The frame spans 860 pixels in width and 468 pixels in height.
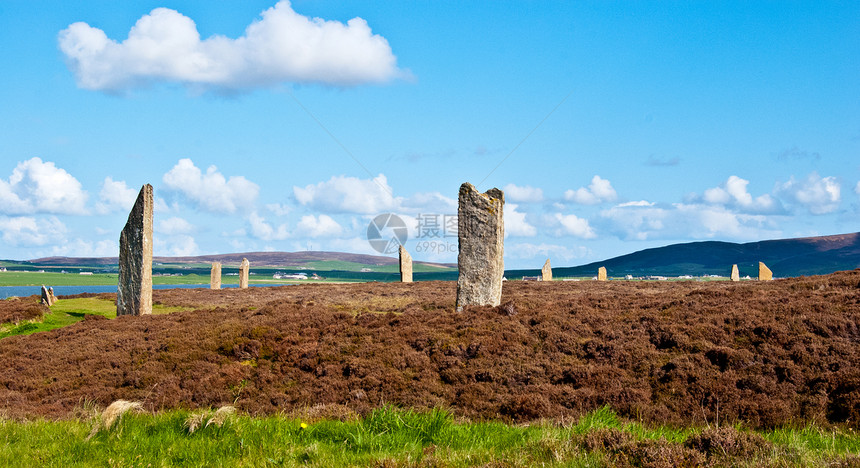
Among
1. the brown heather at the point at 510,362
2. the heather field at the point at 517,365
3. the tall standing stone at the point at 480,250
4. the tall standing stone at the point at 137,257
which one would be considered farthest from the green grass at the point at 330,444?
the tall standing stone at the point at 137,257

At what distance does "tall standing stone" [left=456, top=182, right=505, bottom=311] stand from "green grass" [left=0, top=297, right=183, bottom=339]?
619 inches

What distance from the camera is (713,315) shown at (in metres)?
15.0

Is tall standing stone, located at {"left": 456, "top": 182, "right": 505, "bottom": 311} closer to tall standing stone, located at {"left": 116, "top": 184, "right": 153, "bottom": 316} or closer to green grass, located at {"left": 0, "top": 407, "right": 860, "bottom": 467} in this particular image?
green grass, located at {"left": 0, "top": 407, "right": 860, "bottom": 467}

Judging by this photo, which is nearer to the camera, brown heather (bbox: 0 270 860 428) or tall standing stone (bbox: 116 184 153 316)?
brown heather (bbox: 0 270 860 428)

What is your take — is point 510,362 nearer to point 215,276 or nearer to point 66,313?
point 66,313

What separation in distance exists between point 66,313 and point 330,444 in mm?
25800

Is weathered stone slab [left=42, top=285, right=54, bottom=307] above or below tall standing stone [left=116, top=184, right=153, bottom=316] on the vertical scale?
below

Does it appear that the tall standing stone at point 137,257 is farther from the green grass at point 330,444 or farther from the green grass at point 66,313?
the green grass at point 330,444

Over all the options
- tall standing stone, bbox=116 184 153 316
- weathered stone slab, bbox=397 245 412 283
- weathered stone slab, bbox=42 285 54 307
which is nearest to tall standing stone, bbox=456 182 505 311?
tall standing stone, bbox=116 184 153 316

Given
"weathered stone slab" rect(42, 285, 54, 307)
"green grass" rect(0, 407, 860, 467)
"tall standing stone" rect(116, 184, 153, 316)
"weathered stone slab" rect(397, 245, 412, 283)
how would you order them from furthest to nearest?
"weathered stone slab" rect(397, 245, 412, 283)
"weathered stone slab" rect(42, 285, 54, 307)
"tall standing stone" rect(116, 184, 153, 316)
"green grass" rect(0, 407, 860, 467)

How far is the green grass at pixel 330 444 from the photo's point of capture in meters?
6.20

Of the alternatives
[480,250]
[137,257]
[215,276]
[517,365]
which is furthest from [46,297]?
[517,365]

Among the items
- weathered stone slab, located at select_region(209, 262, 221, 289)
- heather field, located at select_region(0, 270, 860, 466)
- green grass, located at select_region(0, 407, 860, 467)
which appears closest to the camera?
green grass, located at select_region(0, 407, 860, 467)

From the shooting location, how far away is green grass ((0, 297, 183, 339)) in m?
24.1
